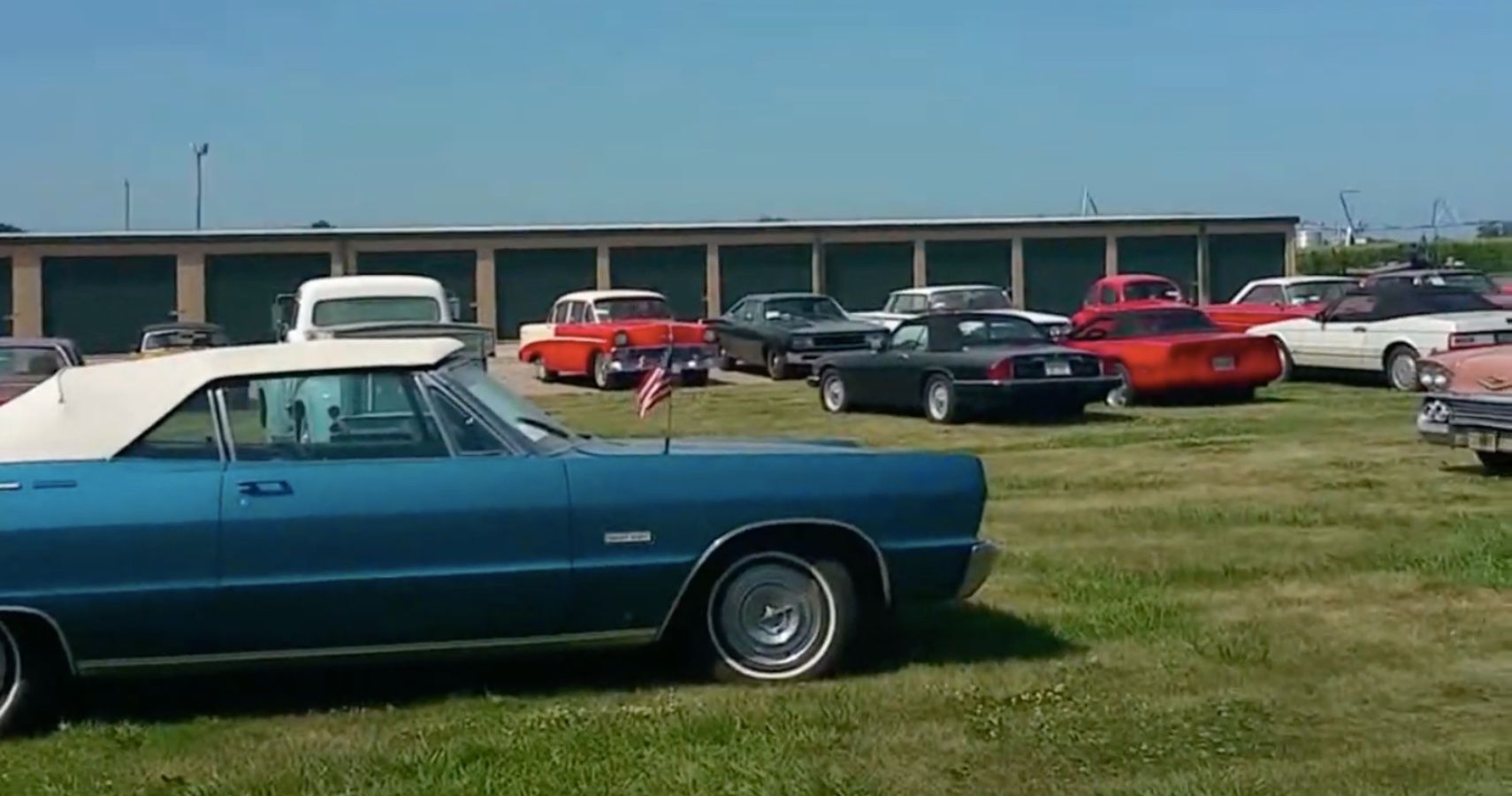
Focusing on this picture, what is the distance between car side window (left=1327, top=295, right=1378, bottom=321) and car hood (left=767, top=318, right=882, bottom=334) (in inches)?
285

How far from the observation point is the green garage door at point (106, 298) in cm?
4588

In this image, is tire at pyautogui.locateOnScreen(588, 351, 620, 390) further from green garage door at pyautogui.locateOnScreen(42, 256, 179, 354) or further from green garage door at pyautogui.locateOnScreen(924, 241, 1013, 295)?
green garage door at pyautogui.locateOnScreen(924, 241, 1013, 295)

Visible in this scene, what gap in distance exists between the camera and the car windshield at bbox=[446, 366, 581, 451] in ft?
24.1

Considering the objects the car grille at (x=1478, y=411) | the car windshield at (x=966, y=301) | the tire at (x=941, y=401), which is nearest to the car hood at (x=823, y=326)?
the car windshield at (x=966, y=301)

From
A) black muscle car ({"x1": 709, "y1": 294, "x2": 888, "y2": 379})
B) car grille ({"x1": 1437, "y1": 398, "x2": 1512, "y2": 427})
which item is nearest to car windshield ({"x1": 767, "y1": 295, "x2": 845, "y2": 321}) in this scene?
black muscle car ({"x1": 709, "y1": 294, "x2": 888, "y2": 379})

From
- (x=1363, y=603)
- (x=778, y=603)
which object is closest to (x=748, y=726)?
(x=778, y=603)

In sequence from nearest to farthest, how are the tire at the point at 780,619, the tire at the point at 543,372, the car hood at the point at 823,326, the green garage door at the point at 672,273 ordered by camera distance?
the tire at the point at 780,619
the car hood at the point at 823,326
the tire at the point at 543,372
the green garage door at the point at 672,273

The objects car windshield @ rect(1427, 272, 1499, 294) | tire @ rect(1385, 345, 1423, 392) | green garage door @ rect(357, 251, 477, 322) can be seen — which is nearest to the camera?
tire @ rect(1385, 345, 1423, 392)

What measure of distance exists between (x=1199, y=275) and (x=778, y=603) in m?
46.0

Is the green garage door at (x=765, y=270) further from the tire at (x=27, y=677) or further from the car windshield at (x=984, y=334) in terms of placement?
the tire at (x=27, y=677)

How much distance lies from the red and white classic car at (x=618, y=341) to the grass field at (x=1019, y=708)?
18.0m

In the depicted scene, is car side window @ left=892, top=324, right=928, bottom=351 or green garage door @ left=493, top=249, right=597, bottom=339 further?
green garage door @ left=493, top=249, right=597, bottom=339

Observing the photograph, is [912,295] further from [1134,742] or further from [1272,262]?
[1134,742]

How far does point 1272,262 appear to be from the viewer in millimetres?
52375
